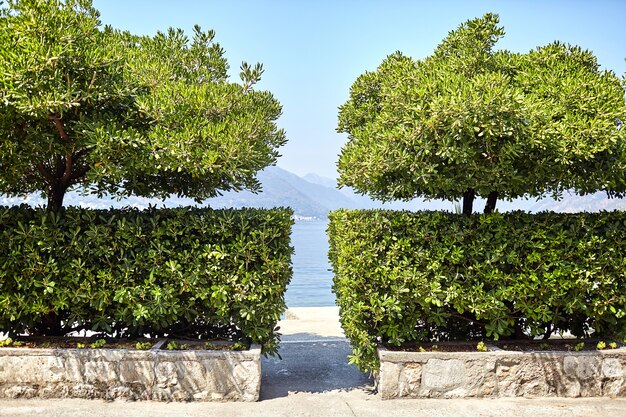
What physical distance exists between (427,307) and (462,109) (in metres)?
2.59

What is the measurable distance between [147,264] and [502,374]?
4741mm

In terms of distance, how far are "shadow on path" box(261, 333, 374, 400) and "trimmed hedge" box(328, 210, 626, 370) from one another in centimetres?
69

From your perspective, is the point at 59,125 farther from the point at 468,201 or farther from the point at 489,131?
the point at 468,201

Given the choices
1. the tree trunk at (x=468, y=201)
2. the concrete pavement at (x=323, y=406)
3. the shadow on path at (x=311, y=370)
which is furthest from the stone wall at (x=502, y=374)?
the tree trunk at (x=468, y=201)

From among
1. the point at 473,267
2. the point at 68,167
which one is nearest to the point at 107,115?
the point at 68,167

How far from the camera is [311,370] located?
8.49 meters

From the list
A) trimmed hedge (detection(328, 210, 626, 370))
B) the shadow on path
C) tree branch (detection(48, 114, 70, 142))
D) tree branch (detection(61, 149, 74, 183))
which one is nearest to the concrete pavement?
the shadow on path

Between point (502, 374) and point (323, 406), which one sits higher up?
point (502, 374)

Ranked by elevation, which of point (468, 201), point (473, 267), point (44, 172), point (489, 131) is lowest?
point (473, 267)

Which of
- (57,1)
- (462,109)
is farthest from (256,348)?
(57,1)

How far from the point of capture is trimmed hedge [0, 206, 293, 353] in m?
7.07

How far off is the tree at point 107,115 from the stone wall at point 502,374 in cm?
310

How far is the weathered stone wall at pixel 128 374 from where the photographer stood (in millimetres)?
6910

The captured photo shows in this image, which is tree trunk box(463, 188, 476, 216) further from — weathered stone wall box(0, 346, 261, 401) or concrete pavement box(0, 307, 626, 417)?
weathered stone wall box(0, 346, 261, 401)
